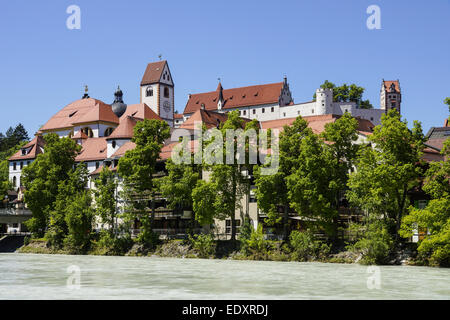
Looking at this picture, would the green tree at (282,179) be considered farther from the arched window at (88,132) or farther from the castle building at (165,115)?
the arched window at (88,132)

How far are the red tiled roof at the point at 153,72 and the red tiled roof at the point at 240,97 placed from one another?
673 inches

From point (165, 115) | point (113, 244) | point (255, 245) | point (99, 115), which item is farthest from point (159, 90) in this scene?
point (255, 245)

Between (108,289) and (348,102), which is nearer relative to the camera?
(108,289)

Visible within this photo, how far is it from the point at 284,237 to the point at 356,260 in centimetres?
853

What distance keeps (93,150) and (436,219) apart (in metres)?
62.6

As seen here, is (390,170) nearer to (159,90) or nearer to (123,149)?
(123,149)

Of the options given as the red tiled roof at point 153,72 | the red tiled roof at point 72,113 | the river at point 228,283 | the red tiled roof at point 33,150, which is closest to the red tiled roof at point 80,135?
the red tiled roof at point 72,113

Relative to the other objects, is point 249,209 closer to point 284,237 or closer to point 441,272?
point 284,237

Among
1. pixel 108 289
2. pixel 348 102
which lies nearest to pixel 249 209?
pixel 108 289

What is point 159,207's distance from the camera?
2980 inches

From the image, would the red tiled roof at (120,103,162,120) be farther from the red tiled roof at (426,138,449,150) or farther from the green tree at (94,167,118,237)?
the red tiled roof at (426,138,449,150)

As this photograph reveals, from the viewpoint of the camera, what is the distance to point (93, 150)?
98.8m

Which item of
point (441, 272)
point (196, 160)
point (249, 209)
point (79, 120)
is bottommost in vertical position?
point (441, 272)

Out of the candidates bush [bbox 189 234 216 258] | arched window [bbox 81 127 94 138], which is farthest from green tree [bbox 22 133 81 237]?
arched window [bbox 81 127 94 138]
